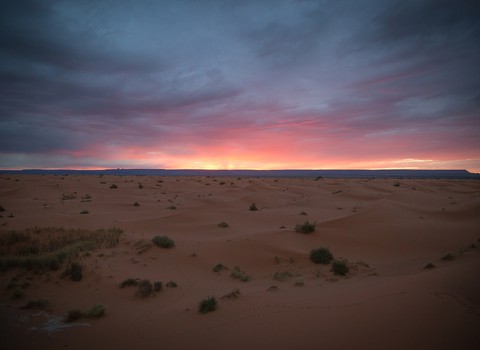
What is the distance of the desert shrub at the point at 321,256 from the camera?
8539mm

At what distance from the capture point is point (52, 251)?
884 centimetres

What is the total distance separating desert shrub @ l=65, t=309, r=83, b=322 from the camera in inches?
207

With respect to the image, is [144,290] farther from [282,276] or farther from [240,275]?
[282,276]

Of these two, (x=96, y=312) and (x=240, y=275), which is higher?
(x=96, y=312)

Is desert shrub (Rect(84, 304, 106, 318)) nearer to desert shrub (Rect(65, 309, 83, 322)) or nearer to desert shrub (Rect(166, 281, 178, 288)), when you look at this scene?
desert shrub (Rect(65, 309, 83, 322))

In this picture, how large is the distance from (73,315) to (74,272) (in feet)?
6.94

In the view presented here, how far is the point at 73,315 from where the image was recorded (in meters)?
5.26

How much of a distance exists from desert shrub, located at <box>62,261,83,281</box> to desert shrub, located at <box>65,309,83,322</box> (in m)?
1.85

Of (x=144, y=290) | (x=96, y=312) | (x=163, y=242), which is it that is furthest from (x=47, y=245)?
(x=96, y=312)

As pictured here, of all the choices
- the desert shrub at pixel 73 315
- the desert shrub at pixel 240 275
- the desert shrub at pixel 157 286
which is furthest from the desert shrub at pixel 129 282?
the desert shrub at pixel 240 275

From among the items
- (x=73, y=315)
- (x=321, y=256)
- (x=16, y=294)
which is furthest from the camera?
(x=321, y=256)

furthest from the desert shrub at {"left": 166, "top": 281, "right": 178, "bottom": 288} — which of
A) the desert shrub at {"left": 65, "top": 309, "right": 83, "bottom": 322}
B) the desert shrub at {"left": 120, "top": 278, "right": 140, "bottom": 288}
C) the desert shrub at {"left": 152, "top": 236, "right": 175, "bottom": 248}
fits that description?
the desert shrub at {"left": 152, "top": 236, "right": 175, "bottom": 248}

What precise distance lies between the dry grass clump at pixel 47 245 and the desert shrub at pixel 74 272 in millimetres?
573

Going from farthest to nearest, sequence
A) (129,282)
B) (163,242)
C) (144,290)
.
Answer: (163,242) < (129,282) < (144,290)
